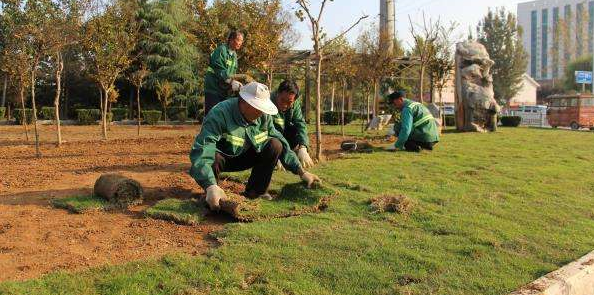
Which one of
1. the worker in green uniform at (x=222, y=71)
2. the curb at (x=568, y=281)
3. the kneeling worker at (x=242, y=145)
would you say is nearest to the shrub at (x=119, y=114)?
the worker in green uniform at (x=222, y=71)

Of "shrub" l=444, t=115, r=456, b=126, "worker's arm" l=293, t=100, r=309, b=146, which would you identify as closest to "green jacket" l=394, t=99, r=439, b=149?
"worker's arm" l=293, t=100, r=309, b=146

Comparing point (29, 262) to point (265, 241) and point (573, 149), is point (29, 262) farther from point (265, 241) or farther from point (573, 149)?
point (573, 149)

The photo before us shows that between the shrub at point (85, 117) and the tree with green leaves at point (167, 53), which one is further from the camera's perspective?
the tree with green leaves at point (167, 53)

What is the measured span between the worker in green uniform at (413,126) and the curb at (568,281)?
5.07m

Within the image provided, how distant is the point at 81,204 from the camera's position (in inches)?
189

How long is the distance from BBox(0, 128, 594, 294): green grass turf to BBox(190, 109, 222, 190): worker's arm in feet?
1.36

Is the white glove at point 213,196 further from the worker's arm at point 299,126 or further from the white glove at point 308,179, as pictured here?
the worker's arm at point 299,126

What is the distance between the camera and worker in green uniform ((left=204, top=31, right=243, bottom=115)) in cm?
676

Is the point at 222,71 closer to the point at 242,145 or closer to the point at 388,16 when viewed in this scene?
the point at 242,145

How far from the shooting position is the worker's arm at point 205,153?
4328mm

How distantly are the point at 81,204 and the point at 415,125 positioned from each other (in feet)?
19.1

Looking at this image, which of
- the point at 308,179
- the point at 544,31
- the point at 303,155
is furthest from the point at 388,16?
the point at 544,31

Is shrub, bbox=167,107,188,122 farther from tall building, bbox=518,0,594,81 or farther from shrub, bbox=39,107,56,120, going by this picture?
tall building, bbox=518,0,594,81

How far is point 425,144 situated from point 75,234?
22.1ft
